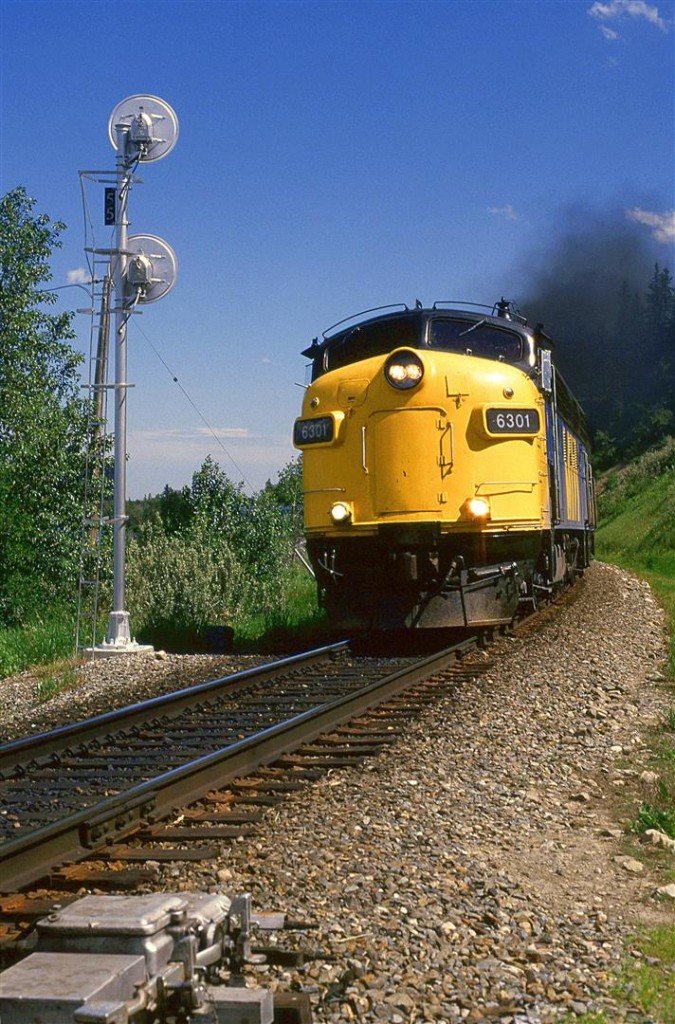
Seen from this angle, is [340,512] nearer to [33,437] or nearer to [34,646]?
[34,646]

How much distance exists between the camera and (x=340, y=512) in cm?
1086

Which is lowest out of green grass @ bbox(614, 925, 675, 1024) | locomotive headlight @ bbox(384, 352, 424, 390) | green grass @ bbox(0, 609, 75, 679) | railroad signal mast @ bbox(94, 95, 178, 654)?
green grass @ bbox(614, 925, 675, 1024)

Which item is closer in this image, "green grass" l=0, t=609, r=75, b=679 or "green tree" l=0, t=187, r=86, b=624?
"green grass" l=0, t=609, r=75, b=679

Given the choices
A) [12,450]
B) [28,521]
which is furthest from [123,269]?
[12,450]

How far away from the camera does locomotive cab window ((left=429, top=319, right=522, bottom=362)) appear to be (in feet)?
37.3

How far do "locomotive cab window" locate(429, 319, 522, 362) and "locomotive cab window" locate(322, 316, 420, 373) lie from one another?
9.0 inches

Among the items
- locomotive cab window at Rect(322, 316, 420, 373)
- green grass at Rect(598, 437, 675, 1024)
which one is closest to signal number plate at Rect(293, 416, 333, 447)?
locomotive cab window at Rect(322, 316, 420, 373)

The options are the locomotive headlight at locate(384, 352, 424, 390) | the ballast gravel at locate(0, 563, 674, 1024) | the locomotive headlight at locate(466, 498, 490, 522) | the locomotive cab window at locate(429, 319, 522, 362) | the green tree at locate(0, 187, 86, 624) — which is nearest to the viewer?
the ballast gravel at locate(0, 563, 674, 1024)

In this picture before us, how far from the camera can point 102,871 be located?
443cm

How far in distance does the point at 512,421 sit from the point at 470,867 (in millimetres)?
6743

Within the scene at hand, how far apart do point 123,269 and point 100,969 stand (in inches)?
424

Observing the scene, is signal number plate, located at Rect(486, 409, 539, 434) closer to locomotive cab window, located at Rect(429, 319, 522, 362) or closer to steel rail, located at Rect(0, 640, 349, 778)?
locomotive cab window, located at Rect(429, 319, 522, 362)

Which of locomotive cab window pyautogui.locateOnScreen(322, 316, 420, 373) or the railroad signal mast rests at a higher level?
the railroad signal mast

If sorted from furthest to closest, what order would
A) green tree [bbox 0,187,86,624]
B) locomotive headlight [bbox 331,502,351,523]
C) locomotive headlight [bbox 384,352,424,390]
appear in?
1. green tree [bbox 0,187,86,624]
2. locomotive headlight [bbox 331,502,351,523]
3. locomotive headlight [bbox 384,352,424,390]
